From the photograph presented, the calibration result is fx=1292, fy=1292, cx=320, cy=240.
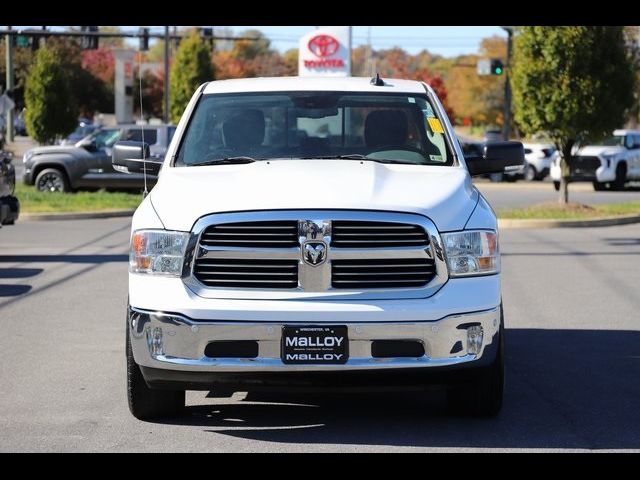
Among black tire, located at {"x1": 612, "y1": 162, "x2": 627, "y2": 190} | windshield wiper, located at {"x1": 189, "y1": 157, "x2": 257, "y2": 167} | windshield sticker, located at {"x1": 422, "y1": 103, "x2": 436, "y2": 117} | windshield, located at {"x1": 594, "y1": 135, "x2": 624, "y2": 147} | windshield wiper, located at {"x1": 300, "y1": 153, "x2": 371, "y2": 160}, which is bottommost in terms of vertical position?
black tire, located at {"x1": 612, "y1": 162, "x2": 627, "y2": 190}

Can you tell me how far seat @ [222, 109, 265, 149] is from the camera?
8195 mm

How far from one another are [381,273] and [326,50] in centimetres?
4665

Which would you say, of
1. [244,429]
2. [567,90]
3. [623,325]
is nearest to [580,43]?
[567,90]

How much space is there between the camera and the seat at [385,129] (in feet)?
27.1

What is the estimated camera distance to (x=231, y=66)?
334ft

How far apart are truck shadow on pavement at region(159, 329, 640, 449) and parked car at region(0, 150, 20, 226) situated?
7774mm

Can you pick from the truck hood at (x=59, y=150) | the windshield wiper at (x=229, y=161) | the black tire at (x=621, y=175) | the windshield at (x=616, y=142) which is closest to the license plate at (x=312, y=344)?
the windshield wiper at (x=229, y=161)

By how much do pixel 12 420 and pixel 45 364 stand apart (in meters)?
1.83

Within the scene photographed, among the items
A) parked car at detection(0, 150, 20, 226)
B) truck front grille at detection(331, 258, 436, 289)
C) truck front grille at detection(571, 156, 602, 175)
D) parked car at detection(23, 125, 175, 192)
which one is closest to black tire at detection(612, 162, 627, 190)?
truck front grille at detection(571, 156, 602, 175)

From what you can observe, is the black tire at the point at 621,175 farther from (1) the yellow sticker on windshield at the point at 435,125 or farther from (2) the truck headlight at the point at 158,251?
(2) the truck headlight at the point at 158,251

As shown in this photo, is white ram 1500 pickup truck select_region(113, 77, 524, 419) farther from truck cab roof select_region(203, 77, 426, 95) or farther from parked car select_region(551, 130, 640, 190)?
parked car select_region(551, 130, 640, 190)
